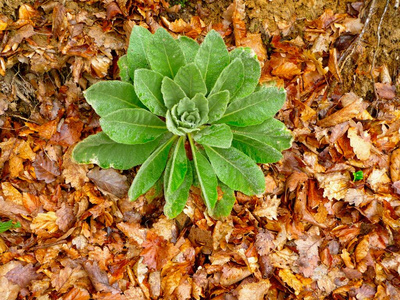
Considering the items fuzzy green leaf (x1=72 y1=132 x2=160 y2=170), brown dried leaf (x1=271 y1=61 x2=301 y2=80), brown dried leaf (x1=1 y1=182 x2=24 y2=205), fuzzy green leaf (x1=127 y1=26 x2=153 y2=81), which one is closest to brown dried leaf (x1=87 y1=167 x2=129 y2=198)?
fuzzy green leaf (x1=72 y1=132 x2=160 y2=170)

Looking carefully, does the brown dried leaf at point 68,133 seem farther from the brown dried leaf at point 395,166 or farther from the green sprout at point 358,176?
the brown dried leaf at point 395,166

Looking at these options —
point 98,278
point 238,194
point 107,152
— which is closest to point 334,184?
point 238,194

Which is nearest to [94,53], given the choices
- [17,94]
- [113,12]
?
[113,12]

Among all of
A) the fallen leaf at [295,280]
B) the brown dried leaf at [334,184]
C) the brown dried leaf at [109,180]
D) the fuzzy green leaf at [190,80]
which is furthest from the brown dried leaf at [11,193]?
the brown dried leaf at [334,184]

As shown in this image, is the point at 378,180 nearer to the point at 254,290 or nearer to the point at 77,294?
the point at 254,290

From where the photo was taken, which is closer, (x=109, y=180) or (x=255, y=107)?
(x=255, y=107)
